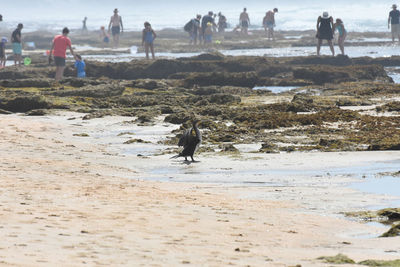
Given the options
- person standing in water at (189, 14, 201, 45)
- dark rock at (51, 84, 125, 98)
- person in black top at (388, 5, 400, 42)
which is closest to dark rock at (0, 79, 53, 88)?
dark rock at (51, 84, 125, 98)

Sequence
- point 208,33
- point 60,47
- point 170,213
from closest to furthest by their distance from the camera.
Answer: point 170,213 → point 60,47 → point 208,33

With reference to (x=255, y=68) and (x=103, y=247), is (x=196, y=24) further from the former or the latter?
(x=103, y=247)

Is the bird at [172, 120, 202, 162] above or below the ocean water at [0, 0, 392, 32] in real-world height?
below

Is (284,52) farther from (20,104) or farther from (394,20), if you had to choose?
(20,104)

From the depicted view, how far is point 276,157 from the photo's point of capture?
1081 cm

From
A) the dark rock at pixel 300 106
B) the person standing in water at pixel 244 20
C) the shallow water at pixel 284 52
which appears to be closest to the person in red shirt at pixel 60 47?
the dark rock at pixel 300 106

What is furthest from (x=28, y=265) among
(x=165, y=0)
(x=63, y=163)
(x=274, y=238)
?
(x=165, y=0)

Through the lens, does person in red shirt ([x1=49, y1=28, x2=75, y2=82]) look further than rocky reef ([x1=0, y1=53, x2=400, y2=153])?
Yes

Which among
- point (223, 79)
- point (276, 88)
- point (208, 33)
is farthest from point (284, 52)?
point (223, 79)

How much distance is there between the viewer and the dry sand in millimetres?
5590

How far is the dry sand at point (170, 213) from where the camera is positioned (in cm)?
559

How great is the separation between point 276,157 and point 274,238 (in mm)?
4468

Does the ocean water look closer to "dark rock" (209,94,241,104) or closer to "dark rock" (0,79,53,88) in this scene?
"dark rock" (0,79,53,88)

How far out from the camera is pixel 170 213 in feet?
23.7
